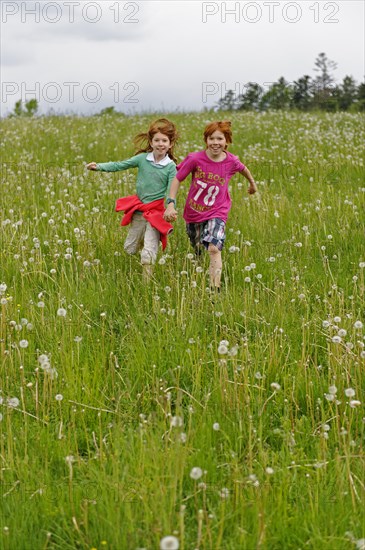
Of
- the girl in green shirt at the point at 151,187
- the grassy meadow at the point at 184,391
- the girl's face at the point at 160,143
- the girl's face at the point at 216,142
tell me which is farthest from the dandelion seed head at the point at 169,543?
the girl's face at the point at 160,143

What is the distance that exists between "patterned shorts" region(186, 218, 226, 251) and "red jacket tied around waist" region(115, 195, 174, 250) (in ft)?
0.85

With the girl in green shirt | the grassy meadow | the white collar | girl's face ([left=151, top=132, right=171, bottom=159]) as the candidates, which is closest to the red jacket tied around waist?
the girl in green shirt

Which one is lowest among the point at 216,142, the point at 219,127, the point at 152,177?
the point at 152,177

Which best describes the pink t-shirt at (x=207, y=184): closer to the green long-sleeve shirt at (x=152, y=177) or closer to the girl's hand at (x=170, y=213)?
the green long-sleeve shirt at (x=152, y=177)

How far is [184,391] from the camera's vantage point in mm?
4094

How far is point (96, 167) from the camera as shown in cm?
665

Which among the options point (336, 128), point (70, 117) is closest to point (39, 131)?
point (70, 117)

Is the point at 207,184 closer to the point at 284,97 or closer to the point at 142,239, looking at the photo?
the point at 142,239

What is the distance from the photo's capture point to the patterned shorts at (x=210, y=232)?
21.8 feet

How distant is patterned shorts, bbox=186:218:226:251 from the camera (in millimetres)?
6648

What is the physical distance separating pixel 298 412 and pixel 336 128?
1423 centimetres

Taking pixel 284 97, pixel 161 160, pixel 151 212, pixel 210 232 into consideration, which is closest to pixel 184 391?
pixel 210 232

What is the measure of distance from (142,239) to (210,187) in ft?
2.86

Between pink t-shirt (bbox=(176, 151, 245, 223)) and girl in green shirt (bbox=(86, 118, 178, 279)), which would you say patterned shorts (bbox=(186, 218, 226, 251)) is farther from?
girl in green shirt (bbox=(86, 118, 178, 279))
